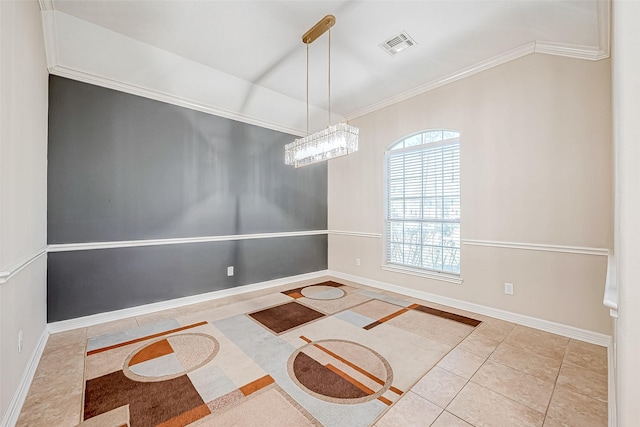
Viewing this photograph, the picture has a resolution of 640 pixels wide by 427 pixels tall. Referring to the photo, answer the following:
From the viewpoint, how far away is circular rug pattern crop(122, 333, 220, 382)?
2096mm

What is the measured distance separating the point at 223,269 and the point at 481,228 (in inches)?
139

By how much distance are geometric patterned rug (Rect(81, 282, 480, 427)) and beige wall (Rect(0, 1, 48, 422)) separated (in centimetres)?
51

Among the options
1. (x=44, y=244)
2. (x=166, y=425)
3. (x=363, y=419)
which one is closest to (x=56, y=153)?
(x=44, y=244)

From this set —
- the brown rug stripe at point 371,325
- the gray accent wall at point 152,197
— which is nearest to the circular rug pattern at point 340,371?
the brown rug stripe at point 371,325

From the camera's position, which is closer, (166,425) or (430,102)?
(166,425)

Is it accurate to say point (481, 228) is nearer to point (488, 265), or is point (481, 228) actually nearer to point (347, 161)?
point (488, 265)

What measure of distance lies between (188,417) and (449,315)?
9.37 feet

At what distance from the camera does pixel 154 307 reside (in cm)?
337

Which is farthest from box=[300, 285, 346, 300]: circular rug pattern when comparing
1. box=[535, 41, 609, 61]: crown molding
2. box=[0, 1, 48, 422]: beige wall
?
box=[535, 41, 609, 61]: crown molding

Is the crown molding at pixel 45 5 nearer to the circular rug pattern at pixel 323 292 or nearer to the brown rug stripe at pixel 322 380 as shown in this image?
the brown rug stripe at pixel 322 380

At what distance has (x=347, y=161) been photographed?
502 cm

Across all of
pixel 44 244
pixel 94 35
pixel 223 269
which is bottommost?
pixel 223 269

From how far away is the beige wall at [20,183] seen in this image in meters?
1.52

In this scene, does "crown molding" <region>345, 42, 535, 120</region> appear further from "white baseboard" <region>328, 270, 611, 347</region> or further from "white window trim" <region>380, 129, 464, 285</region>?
"white baseboard" <region>328, 270, 611, 347</region>
